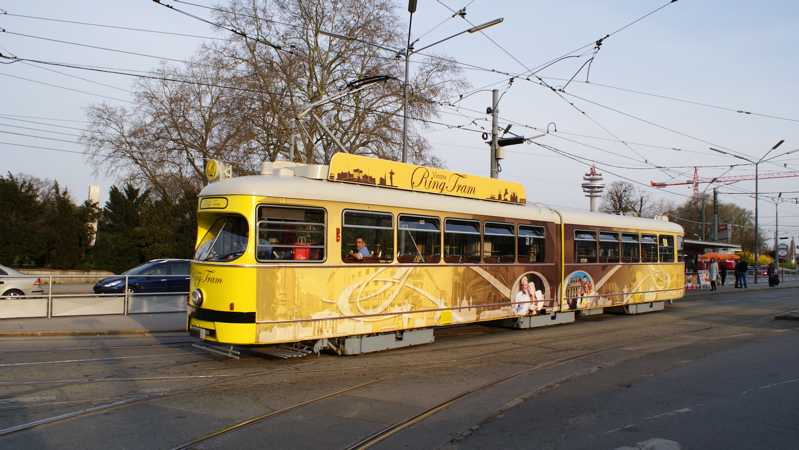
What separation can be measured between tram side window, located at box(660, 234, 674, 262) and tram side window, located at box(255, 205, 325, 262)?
13.3 meters

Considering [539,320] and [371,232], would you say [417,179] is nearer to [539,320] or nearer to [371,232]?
[371,232]

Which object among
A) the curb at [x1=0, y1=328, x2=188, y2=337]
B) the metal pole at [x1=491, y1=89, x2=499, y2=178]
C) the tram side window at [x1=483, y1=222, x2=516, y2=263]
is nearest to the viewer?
the curb at [x1=0, y1=328, x2=188, y2=337]

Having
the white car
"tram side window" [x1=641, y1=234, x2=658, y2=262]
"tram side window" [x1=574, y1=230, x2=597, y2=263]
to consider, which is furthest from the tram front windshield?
"tram side window" [x1=641, y1=234, x2=658, y2=262]

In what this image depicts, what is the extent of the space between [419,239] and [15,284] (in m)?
14.6

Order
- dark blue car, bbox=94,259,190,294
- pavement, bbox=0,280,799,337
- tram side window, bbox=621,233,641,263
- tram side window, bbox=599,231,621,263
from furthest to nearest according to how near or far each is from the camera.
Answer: dark blue car, bbox=94,259,190,294 → tram side window, bbox=621,233,641,263 → tram side window, bbox=599,231,621,263 → pavement, bbox=0,280,799,337

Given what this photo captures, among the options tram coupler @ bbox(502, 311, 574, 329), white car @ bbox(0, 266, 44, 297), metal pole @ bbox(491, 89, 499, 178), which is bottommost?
tram coupler @ bbox(502, 311, 574, 329)

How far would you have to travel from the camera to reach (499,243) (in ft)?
40.9

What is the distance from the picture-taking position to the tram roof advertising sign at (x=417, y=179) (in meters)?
9.84

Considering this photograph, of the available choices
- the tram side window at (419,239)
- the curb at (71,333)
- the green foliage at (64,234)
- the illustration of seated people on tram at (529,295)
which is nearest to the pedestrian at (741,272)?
the illustration of seated people on tram at (529,295)

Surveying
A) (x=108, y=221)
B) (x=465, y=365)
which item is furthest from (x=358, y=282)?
(x=108, y=221)

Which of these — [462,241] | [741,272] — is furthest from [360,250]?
[741,272]

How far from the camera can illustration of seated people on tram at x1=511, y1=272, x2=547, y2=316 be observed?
1299cm

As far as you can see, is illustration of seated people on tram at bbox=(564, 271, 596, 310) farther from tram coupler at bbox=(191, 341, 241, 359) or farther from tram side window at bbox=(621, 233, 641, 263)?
tram coupler at bbox=(191, 341, 241, 359)

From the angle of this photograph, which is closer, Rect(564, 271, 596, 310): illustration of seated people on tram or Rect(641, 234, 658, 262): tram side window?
Rect(564, 271, 596, 310): illustration of seated people on tram
